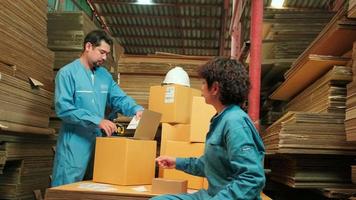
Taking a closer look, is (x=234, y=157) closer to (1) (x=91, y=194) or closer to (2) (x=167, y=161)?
(2) (x=167, y=161)

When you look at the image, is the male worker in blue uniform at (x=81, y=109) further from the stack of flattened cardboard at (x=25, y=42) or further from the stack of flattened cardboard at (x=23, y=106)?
the stack of flattened cardboard at (x=25, y=42)

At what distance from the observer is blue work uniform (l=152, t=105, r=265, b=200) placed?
200 centimetres

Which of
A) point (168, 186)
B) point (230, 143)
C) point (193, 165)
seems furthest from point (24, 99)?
point (230, 143)

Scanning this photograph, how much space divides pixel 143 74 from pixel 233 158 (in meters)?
3.19

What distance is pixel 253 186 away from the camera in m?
2.00

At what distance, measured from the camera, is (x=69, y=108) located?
11.8ft

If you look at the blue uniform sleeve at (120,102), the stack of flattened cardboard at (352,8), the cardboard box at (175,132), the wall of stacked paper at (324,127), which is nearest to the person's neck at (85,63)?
the blue uniform sleeve at (120,102)

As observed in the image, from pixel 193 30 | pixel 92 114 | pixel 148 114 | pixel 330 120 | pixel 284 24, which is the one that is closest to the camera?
pixel 330 120

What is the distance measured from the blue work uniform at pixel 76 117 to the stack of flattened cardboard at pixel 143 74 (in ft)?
3.50

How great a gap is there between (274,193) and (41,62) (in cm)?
313

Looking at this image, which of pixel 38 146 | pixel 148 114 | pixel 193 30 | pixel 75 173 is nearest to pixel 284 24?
pixel 148 114

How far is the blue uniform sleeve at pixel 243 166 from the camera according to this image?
1991 millimetres

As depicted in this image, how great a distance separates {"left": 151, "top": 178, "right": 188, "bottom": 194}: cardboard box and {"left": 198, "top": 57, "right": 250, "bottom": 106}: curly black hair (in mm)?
953

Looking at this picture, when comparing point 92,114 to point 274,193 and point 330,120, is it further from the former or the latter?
point 274,193
